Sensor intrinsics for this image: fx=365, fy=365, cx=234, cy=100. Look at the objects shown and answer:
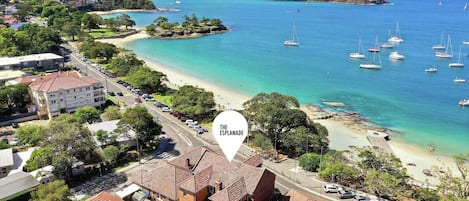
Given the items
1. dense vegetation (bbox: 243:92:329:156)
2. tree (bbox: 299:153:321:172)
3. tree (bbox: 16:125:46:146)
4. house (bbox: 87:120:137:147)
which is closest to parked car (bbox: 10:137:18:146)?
tree (bbox: 16:125:46:146)

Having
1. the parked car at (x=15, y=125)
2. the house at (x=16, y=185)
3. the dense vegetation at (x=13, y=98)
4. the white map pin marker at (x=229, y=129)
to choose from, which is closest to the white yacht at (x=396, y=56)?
the white map pin marker at (x=229, y=129)

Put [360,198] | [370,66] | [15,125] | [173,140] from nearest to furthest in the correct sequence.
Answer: [360,198] < [173,140] < [15,125] < [370,66]

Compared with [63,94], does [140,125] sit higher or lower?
lower

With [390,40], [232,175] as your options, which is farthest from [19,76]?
[390,40]

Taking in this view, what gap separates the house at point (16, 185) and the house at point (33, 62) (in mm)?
47581

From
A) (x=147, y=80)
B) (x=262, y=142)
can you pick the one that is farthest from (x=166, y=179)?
(x=147, y=80)

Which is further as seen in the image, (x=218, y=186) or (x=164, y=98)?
(x=164, y=98)

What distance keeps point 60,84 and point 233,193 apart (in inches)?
1506

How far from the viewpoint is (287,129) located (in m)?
45.6

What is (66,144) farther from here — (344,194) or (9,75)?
(9,75)

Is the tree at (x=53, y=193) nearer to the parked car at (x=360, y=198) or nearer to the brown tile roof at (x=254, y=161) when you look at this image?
the brown tile roof at (x=254, y=161)

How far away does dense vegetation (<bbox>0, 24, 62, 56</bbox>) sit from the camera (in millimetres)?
82963

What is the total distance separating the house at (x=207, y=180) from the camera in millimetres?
27891

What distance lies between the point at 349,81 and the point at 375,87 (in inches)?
242
